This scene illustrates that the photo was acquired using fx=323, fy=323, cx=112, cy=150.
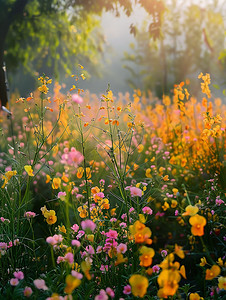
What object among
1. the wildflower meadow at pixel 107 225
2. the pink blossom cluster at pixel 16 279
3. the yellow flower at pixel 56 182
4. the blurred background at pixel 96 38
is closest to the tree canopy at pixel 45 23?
the blurred background at pixel 96 38

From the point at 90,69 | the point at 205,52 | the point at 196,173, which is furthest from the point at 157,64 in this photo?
the point at 196,173

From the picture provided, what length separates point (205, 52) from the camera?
21.7m

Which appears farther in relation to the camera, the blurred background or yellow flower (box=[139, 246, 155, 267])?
the blurred background

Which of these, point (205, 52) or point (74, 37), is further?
point (205, 52)

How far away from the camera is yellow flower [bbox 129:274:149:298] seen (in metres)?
0.92

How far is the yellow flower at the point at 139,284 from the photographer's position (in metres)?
0.92

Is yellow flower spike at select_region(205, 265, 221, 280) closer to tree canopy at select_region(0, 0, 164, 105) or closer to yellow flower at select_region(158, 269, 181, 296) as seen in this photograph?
yellow flower at select_region(158, 269, 181, 296)

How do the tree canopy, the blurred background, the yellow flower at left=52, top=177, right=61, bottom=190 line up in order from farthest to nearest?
the tree canopy → the blurred background → the yellow flower at left=52, top=177, right=61, bottom=190

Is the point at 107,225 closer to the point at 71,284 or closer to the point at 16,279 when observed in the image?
the point at 16,279

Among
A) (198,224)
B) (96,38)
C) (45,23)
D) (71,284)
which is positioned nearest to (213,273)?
(198,224)

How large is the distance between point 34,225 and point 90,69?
27325 mm

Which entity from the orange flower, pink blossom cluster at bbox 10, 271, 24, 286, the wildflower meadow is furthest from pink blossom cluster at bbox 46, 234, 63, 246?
the orange flower

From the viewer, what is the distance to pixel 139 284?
93 cm

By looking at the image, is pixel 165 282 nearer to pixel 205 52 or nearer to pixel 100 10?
pixel 100 10
